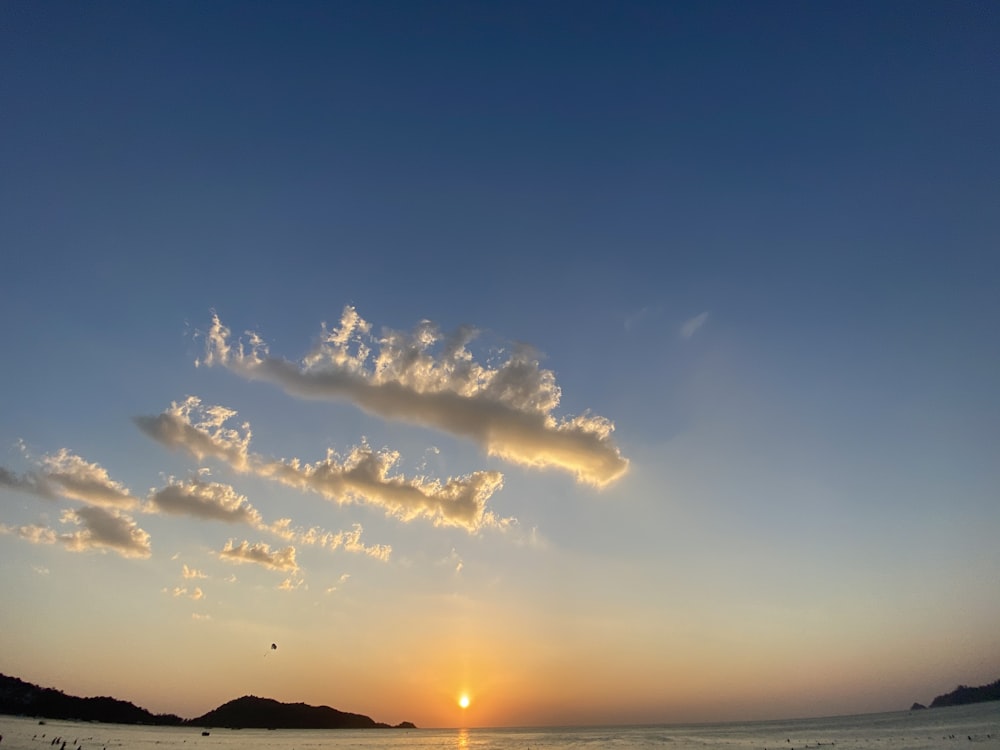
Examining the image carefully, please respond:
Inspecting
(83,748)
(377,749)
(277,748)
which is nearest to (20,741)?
(83,748)

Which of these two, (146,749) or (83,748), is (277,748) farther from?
(83,748)

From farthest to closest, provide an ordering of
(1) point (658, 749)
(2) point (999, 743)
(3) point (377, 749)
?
(3) point (377, 749), (1) point (658, 749), (2) point (999, 743)

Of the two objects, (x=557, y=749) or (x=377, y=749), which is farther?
(x=377, y=749)

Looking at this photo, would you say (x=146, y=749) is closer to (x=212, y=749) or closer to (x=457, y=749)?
(x=212, y=749)

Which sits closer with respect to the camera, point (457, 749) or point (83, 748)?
point (83, 748)

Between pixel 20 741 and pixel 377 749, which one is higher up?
pixel 20 741

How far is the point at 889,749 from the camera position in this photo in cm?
10069

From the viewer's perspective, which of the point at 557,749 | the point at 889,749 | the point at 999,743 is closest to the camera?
the point at 999,743

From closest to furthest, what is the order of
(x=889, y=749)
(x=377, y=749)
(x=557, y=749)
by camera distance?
(x=889, y=749), (x=557, y=749), (x=377, y=749)

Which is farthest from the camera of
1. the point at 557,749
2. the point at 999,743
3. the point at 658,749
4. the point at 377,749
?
the point at 377,749

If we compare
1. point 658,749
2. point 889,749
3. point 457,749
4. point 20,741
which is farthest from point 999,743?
point 20,741

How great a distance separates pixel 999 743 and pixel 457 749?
401ft

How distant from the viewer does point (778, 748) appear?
122m

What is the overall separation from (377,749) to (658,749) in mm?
88238
